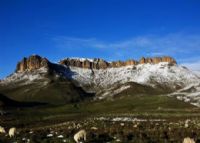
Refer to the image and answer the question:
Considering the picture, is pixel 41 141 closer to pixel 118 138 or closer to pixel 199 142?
pixel 118 138

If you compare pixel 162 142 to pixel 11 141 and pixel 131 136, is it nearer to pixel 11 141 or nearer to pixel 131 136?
pixel 131 136

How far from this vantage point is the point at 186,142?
92.7 feet

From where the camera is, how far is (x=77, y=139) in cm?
3191

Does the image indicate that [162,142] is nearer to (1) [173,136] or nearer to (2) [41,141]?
(1) [173,136]

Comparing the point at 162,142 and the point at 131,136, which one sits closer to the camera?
the point at 162,142

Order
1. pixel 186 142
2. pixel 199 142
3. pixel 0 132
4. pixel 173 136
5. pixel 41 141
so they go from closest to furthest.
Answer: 1. pixel 186 142
2. pixel 199 142
3. pixel 41 141
4. pixel 173 136
5. pixel 0 132

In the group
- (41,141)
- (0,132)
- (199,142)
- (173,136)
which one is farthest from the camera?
(0,132)

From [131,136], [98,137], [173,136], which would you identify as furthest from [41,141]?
[173,136]

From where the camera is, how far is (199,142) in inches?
1207

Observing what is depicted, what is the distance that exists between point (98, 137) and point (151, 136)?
172 inches

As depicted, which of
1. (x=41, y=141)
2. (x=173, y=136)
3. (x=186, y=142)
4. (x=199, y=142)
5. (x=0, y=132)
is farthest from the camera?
(x=0, y=132)

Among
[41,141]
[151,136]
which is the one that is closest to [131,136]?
[151,136]

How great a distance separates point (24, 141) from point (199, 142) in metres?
13.2

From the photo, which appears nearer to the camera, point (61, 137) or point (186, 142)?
point (186, 142)
